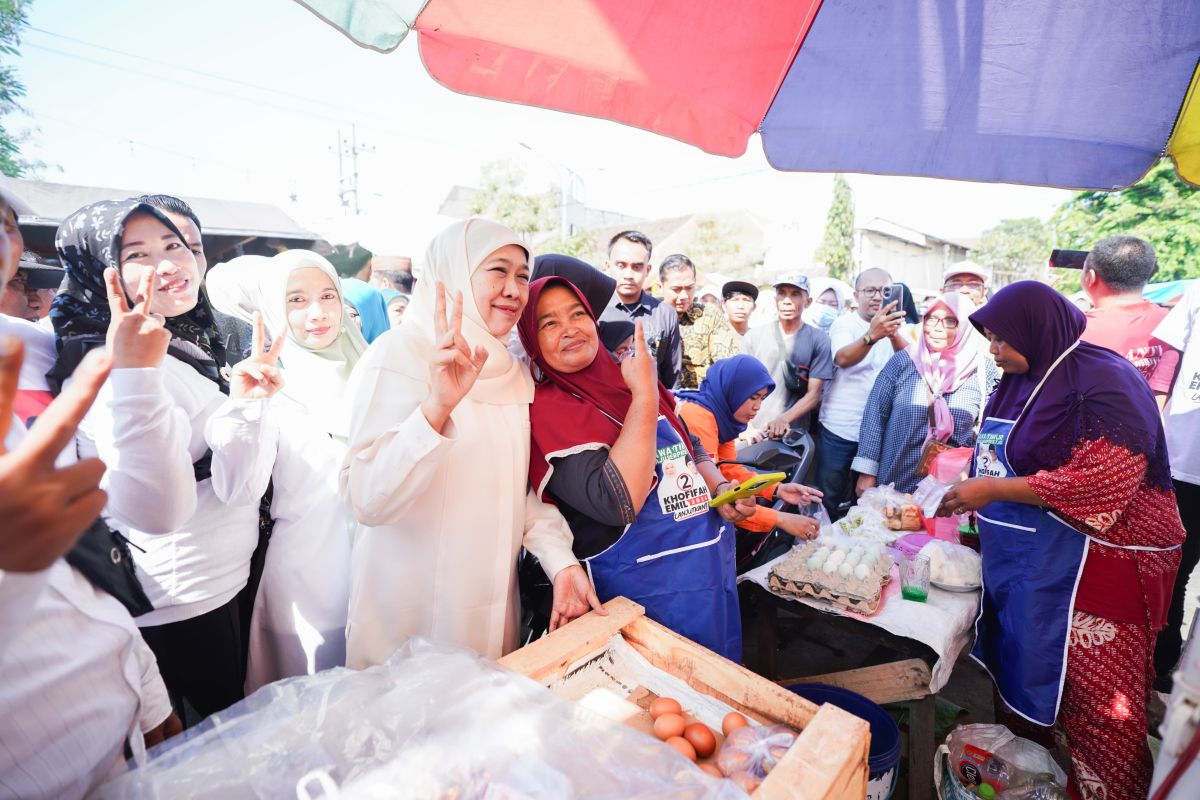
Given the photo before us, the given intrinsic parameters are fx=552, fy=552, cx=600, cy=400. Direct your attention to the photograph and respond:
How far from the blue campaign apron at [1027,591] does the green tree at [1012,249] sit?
4891 centimetres

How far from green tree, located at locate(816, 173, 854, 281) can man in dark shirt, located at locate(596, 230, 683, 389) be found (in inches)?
1491

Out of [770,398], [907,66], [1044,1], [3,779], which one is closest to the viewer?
[3,779]

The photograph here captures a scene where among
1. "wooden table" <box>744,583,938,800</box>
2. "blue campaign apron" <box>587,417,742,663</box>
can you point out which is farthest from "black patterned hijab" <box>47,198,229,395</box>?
"wooden table" <box>744,583,938,800</box>

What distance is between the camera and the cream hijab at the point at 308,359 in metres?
1.88

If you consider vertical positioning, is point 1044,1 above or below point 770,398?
above

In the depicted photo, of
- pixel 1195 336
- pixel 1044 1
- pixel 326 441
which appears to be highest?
pixel 1044 1

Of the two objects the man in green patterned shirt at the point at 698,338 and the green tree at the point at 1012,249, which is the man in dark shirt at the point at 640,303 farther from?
the green tree at the point at 1012,249

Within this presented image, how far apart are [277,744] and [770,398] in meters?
4.41

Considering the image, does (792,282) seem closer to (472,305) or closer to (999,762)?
(999,762)

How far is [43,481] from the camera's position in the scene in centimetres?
52

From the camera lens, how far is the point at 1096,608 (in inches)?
79.4

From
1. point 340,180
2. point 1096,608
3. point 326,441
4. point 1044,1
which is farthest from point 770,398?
point 340,180

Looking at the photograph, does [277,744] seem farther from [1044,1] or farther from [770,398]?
[770,398]

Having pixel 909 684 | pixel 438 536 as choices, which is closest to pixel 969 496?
pixel 909 684
